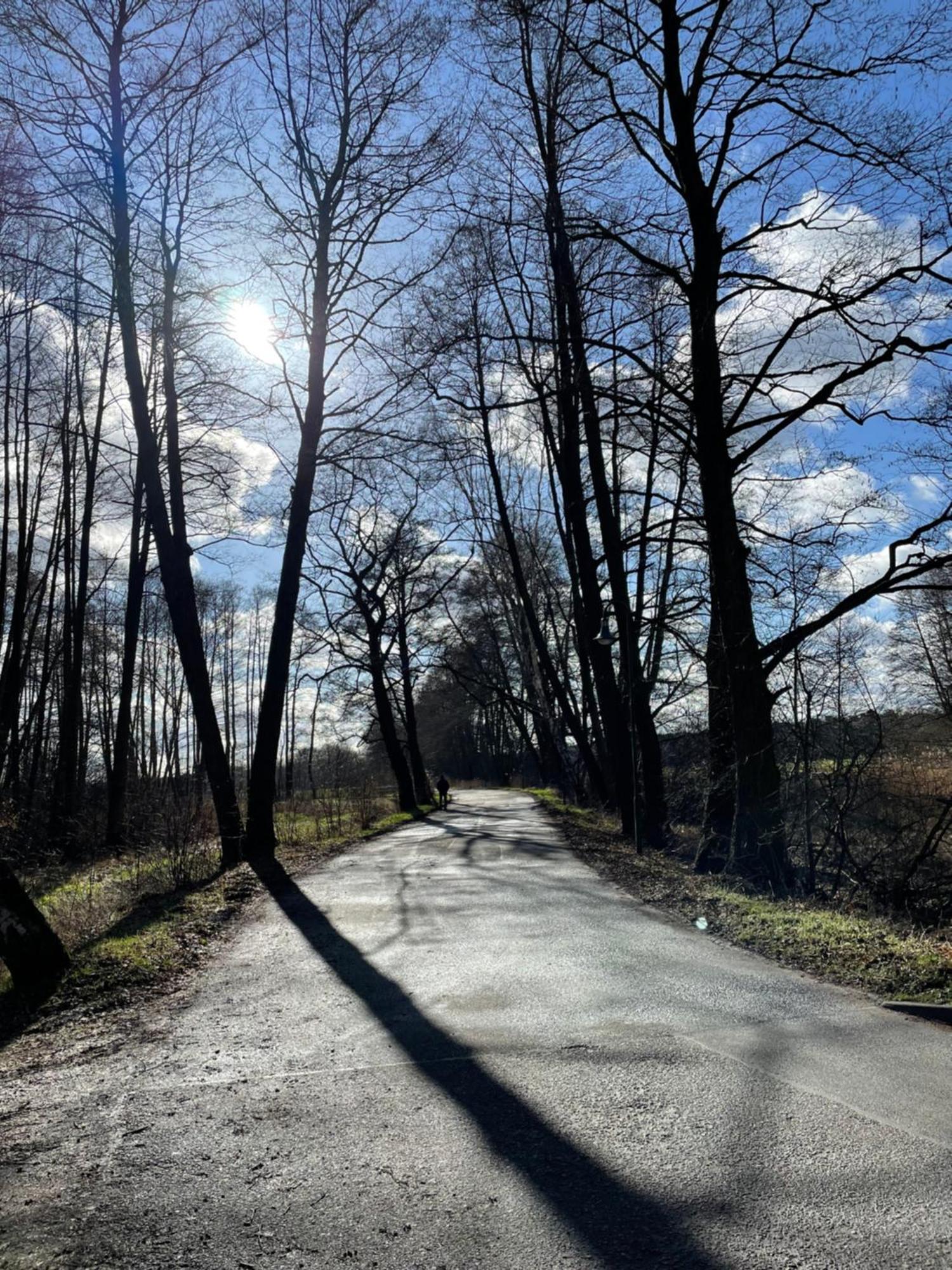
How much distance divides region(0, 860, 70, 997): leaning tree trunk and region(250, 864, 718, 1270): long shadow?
2404mm

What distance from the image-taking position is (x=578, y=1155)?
3.60m

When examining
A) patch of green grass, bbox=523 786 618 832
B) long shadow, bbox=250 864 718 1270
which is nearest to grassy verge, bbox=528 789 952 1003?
long shadow, bbox=250 864 718 1270

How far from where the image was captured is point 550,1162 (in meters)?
3.56

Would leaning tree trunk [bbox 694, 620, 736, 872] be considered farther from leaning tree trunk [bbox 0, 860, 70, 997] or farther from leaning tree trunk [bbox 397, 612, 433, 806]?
leaning tree trunk [bbox 397, 612, 433, 806]

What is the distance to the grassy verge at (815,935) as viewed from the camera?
5.90m

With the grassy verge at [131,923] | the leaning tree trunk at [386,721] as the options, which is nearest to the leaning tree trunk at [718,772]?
the grassy verge at [131,923]

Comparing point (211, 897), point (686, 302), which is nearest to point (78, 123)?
point (686, 302)

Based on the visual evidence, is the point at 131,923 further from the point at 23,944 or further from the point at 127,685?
the point at 127,685

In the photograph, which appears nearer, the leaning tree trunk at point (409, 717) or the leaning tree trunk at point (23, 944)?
the leaning tree trunk at point (23, 944)

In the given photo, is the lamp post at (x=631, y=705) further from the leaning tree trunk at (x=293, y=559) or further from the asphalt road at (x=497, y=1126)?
the asphalt road at (x=497, y=1126)

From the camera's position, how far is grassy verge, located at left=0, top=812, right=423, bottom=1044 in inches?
249

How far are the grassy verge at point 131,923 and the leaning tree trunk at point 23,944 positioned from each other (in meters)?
0.11

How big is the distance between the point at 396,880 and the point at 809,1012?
7366mm

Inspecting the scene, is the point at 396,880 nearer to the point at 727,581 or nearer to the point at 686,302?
the point at 727,581
